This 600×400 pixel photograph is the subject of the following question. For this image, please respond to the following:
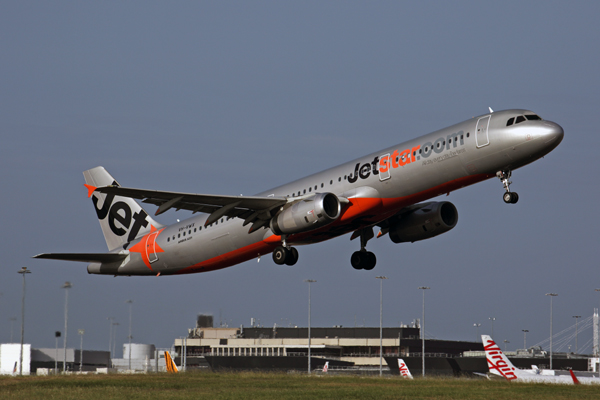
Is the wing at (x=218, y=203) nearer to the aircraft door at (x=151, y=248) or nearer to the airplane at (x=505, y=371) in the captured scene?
the aircraft door at (x=151, y=248)

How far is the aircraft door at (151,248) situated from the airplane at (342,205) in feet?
0.33

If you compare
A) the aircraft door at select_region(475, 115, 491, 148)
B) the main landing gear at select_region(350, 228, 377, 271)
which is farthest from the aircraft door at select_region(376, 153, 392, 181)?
the main landing gear at select_region(350, 228, 377, 271)

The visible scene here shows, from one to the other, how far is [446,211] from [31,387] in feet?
95.7

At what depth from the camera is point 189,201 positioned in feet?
134

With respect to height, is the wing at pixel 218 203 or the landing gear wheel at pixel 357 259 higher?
the wing at pixel 218 203

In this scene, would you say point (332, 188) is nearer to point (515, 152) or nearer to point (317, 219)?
point (317, 219)

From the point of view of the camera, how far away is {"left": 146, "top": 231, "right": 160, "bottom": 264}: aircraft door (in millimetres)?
49156

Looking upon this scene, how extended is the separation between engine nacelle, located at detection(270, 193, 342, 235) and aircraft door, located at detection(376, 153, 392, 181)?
277 cm

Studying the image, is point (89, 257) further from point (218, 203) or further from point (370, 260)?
point (370, 260)

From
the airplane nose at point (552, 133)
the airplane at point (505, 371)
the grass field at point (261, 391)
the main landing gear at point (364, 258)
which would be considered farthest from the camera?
the airplane at point (505, 371)

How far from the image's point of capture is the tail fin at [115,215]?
175ft

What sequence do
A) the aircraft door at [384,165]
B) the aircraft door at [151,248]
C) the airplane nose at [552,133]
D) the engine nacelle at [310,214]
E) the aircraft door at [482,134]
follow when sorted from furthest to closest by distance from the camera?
1. the aircraft door at [151,248]
2. the engine nacelle at [310,214]
3. the aircraft door at [384,165]
4. the aircraft door at [482,134]
5. the airplane nose at [552,133]

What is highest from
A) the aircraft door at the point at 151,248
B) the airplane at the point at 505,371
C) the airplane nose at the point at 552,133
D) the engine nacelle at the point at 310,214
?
the airplane nose at the point at 552,133

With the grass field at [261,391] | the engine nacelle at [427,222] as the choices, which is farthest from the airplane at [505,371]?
the engine nacelle at [427,222]
